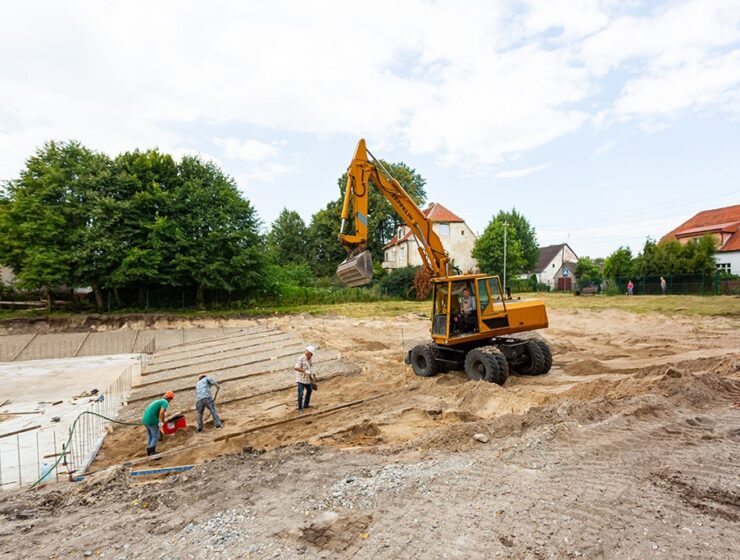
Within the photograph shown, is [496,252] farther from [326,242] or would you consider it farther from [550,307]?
[326,242]

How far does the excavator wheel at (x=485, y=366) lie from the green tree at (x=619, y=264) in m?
30.7

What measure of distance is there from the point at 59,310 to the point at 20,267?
3.40m

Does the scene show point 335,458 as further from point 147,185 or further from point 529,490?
point 147,185

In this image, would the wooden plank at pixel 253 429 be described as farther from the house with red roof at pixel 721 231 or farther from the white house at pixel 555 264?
the white house at pixel 555 264

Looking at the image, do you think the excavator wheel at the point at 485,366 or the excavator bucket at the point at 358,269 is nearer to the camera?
the excavator wheel at the point at 485,366

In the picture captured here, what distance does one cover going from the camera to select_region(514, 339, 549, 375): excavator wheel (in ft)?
36.6

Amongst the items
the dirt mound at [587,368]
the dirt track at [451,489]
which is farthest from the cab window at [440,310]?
the dirt mound at [587,368]

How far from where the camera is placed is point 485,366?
10.2 meters

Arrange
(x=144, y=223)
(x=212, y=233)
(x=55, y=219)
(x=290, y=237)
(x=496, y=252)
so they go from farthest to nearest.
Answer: (x=290, y=237) < (x=496, y=252) < (x=212, y=233) < (x=144, y=223) < (x=55, y=219)

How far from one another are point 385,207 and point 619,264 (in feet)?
72.4

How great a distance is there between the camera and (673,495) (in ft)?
14.7

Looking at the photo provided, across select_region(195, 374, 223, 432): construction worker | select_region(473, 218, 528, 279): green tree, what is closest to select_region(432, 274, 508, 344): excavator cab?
select_region(195, 374, 223, 432): construction worker

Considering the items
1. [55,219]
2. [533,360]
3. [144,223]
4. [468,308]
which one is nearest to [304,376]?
[468,308]

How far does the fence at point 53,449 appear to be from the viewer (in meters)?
7.75
